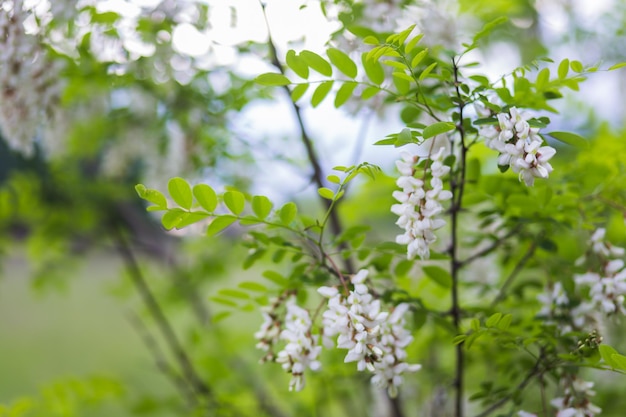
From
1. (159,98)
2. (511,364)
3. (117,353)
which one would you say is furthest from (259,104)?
(117,353)

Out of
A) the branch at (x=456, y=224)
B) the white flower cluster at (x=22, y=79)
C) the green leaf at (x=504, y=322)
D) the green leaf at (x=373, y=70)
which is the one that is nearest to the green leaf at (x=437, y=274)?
the branch at (x=456, y=224)

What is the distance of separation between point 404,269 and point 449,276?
57mm

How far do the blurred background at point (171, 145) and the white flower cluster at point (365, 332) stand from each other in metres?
0.16

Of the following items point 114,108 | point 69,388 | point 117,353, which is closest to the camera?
point 69,388

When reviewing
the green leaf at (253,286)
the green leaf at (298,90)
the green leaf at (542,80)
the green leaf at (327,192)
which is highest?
the green leaf at (542,80)

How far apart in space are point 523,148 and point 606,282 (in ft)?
0.73

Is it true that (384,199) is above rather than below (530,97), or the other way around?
below

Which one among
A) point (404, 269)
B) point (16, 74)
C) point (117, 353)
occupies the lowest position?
point (117, 353)

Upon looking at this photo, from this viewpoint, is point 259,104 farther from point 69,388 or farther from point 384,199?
point 69,388

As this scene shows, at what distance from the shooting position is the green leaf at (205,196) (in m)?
0.55

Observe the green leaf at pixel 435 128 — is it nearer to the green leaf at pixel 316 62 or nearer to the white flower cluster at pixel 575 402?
the green leaf at pixel 316 62

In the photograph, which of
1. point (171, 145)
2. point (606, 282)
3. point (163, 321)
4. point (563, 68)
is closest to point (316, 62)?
point (563, 68)

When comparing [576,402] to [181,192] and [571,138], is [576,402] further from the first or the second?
[181,192]

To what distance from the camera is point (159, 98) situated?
1.12 m
